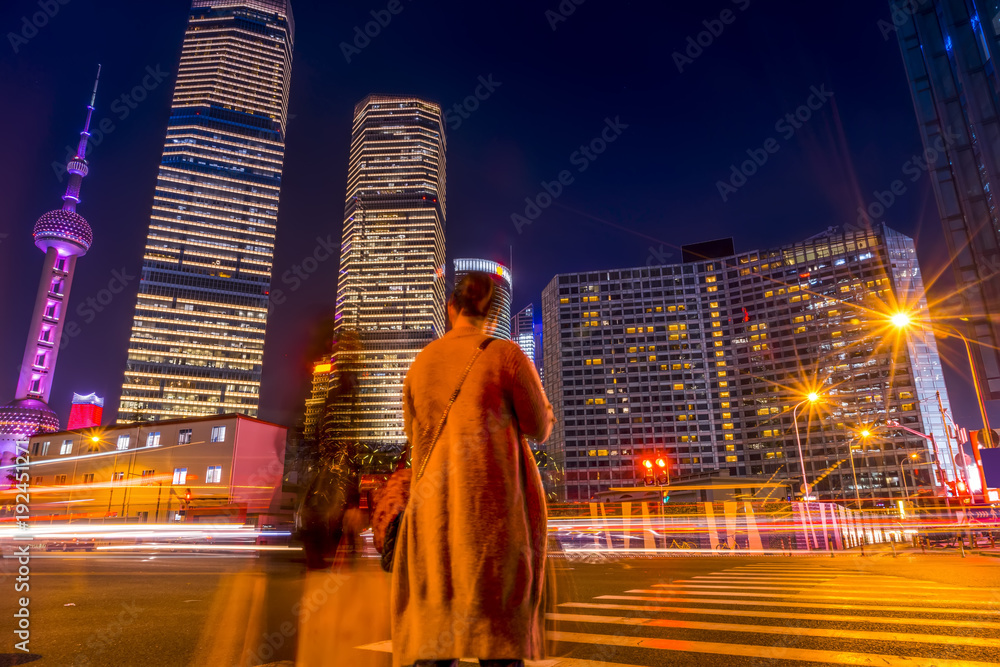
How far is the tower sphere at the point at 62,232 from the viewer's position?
340 ft

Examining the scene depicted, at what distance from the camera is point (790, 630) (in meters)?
5.35

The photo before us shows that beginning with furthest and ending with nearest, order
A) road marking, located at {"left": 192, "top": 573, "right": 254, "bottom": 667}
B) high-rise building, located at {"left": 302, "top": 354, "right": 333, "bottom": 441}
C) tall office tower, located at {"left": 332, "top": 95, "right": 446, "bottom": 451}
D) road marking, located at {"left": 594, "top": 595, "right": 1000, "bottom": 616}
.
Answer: tall office tower, located at {"left": 332, "top": 95, "right": 446, "bottom": 451}, road marking, located at {"left": 594, "top": 595, "right": 1000, "bottom": 616}, high-rise building, located at {"left": 302, "top": 354, "right": 333, "bottom": 441}, road marking, located at {"left": 192, "top": 573, "right": 254, "bottom": 667}

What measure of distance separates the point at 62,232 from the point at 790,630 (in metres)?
133

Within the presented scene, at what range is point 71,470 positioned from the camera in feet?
155

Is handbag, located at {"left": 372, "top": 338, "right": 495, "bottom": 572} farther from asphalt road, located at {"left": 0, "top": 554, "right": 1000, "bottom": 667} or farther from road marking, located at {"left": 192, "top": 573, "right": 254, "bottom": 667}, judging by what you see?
road marking, located at {"left": 192, "top": 573, "right": 254, "bottom": 667}

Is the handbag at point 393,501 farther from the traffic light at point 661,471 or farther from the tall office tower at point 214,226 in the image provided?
the tall office tower at point 214,226

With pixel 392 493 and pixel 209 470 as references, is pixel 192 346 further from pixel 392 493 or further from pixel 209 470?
pixel 392 493

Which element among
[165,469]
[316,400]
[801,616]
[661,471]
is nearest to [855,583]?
[801,616]

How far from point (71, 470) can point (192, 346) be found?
103402 mm

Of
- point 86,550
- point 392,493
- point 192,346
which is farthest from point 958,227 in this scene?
point 192,346

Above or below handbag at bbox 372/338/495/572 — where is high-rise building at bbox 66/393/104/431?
above

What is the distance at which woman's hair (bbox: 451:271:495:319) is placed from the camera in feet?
8.36

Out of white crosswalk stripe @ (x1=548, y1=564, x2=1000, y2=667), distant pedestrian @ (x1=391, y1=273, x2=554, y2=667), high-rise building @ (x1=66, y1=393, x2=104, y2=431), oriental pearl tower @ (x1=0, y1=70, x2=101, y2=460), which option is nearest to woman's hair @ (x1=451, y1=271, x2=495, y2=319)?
distant pedestrian @ (x1=391, y1=273, x2=554, y2=667)

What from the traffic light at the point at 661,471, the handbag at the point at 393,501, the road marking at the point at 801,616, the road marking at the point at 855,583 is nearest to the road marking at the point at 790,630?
the road marking at the point at 801,616
